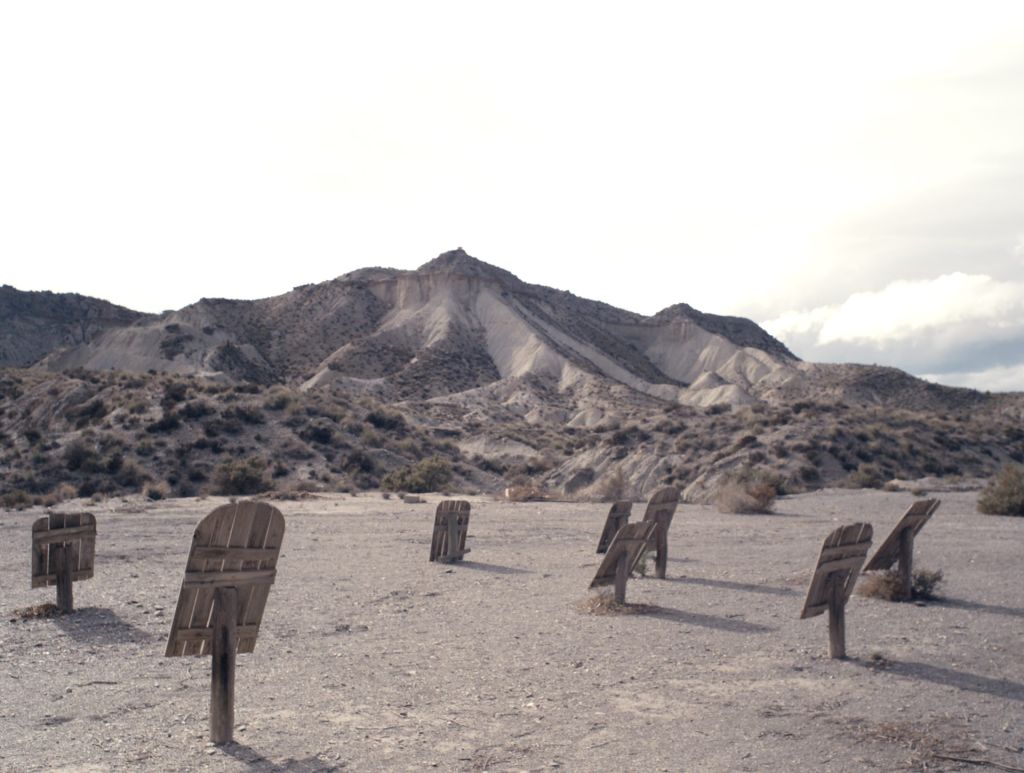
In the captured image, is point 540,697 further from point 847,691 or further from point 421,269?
point 421,269

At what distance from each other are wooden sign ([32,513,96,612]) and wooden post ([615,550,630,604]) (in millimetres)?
6358

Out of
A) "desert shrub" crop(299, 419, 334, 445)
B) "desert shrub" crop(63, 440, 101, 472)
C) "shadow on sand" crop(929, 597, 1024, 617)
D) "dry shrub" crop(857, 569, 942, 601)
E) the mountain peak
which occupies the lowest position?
"shadow on sand" crop(929, 597, 1024, 617)

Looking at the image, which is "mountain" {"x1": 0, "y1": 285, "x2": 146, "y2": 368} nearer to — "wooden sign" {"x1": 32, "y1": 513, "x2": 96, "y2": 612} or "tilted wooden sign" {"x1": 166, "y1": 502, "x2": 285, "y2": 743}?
"wooden sign" {"x1": 32, "y1": 513, "x2": 96, "y2": 612}

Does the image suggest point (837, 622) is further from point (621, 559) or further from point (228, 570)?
point (228, 570)

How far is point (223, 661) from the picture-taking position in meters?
6.73

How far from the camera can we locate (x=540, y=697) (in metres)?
8.14

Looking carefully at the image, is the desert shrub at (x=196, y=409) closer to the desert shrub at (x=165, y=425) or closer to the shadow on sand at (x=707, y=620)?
the desert shrub at (x=165, y=425)

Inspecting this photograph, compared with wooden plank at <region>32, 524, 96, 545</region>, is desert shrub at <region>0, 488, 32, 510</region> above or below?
below

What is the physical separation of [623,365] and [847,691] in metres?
96.0

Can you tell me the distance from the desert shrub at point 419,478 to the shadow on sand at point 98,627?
85.7 feet

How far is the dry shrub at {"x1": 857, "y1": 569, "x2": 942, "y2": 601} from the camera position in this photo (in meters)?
12.4

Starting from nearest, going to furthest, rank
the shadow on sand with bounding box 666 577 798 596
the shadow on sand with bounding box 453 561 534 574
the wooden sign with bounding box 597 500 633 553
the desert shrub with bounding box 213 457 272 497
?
the shadow on sand with bounding box 666 577 798 596, the shadow on sand with bounding box 453 561 534 574, the wooden sign with bounding box 597 500 633 553, the desert shrub with bounding box 213 457 272 497

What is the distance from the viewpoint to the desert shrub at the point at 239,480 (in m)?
36.0

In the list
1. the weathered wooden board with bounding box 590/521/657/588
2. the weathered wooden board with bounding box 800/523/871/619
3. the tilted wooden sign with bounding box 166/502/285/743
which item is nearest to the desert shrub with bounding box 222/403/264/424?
the weathered wooden board with bounding box 590/521/657/588
